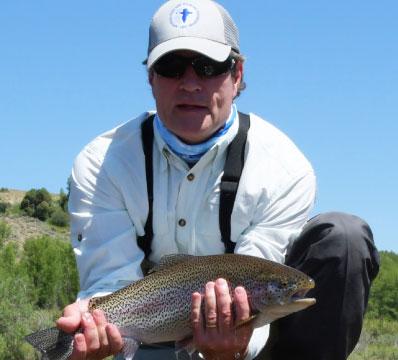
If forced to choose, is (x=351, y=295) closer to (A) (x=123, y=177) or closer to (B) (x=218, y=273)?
(B) (x=218, y=273)

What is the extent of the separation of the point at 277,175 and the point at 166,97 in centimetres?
77

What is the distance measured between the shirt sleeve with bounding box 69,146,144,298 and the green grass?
7509 mm

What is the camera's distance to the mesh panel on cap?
4855 millimetres

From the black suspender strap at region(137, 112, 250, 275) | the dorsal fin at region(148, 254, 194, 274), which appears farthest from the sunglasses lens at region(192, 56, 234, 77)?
the dorsal fin at region(148, 254, 194, 274)

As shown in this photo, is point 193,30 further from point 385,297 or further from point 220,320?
point 385,297

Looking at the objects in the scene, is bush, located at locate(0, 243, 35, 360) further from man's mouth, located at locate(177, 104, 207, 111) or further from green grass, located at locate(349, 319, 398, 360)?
man's mouth, located at locate(177, 104, 207, 111)

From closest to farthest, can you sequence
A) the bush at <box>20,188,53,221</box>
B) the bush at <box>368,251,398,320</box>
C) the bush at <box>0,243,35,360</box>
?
the bush at <box>0,243,35,360</box>, the bush at <box>368,251,398,320</box>, the bush at <box>20,188,53,221</box>

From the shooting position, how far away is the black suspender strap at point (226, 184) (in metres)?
4.84

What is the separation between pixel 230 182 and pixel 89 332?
46.6 inches

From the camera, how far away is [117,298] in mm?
4312

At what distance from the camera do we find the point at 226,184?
486 cm

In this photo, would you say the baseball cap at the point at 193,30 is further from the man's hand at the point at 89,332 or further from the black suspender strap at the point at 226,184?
the man's hand at the point at 89,332

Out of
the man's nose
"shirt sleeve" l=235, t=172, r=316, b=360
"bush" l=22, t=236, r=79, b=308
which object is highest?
the man's nose

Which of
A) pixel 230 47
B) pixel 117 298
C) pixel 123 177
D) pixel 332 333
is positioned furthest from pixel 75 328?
pixel 230 47
